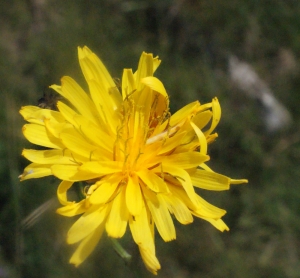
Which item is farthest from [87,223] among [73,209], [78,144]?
[78,144]

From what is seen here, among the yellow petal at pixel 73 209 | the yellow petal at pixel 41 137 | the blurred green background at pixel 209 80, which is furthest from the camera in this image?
the blurred green background at pixel 209 80

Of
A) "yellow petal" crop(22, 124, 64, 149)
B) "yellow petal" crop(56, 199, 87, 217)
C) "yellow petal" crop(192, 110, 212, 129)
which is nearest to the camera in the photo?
"yellow petal" crop(56, 199, 87, 217)

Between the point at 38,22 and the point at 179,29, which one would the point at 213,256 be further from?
the point at 38,22

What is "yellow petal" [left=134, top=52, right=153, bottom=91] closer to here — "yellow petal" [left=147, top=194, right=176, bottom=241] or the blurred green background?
"yellow petal" [left=147, top=194, right=176, bottom=241]

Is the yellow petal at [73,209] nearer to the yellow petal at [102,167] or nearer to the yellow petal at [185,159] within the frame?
the yellow petal at [102,167]

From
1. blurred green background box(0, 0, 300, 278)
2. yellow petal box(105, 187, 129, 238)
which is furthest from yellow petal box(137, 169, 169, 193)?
blurred green background box(0, 0, 300, 278)

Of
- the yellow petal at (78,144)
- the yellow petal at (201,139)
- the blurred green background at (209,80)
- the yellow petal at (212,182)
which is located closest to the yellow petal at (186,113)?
the yellow petal at (201,139)

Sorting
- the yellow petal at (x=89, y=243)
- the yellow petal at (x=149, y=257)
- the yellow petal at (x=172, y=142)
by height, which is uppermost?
the yellow petal at (x=172, y=142)

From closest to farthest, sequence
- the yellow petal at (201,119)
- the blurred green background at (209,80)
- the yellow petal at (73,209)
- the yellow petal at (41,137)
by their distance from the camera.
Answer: the yellow petal at (73,209)
the yellow petal at (41,137)
the yellow petal at (201,119)
the blurred green background at (209,80)

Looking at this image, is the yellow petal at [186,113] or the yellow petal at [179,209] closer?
the yellow petal at [179,209]

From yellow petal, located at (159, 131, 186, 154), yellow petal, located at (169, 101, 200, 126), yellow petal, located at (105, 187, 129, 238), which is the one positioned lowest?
Result: yellow petal, located at (105, 187, 129, 238)

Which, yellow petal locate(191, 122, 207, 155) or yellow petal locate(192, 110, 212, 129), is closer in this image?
yellow petal locate(191, 122, 207, 155)
